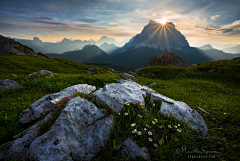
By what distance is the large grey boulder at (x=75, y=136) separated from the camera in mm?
3264

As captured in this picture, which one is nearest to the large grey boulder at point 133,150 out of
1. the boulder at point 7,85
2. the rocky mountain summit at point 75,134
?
the rocky mountain summit at point 75,134

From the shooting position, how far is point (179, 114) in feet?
16.9

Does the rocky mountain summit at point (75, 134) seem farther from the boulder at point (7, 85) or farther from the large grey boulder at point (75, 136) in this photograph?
the boulder at point (7, 85)

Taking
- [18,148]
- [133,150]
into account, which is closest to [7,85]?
[18,148]

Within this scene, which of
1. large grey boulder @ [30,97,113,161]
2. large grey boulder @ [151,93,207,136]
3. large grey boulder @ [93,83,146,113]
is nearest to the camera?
large grey boulder @ [30,97,113,161]

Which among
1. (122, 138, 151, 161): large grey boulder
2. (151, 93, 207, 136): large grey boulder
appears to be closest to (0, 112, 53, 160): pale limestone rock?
(122, 138, 151, 161): large grey boulder

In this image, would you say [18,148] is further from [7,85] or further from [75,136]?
[7,85]

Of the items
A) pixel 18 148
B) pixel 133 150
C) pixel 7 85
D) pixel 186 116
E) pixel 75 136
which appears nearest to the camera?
pixel 133 150

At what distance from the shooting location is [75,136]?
12.2 ft

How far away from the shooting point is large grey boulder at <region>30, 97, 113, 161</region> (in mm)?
3264

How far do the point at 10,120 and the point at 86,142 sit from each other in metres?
4.67

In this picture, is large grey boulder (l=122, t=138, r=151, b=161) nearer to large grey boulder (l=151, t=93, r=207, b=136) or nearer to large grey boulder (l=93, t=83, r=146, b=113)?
large grey boulder (l=93, t=83, r=146, b=113)

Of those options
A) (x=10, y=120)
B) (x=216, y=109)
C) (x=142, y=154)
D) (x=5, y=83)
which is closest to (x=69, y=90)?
(x=10, y=120)

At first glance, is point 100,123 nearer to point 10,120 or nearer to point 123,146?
point 123,146
